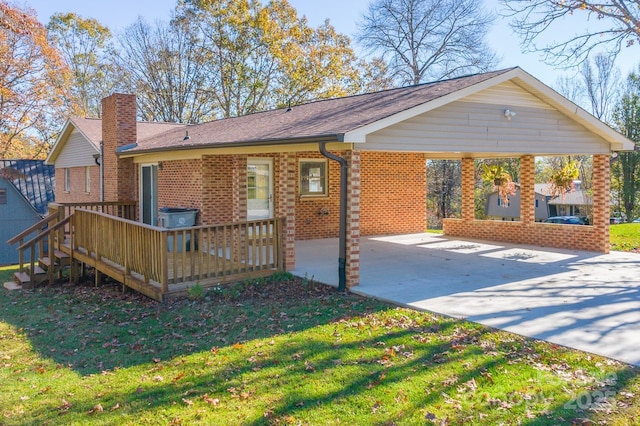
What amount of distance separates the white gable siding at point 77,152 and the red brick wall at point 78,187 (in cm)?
24

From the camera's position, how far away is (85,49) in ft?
115

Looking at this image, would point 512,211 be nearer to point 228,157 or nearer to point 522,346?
point 228,157

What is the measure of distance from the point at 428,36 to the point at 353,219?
84.1ft

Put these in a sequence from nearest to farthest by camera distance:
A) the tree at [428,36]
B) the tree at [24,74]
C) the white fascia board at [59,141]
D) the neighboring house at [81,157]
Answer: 1. the neighboring house at [81,157]
2. the white fascia board at [59,141]
3. the tree at [24,74]
4. the tree at [428,36]

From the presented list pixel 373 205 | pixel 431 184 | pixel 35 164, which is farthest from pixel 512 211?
pixel 35 164

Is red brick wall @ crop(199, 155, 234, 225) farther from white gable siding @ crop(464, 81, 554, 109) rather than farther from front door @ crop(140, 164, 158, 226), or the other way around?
white gable siding @ crop(464, 81, 554, 109)

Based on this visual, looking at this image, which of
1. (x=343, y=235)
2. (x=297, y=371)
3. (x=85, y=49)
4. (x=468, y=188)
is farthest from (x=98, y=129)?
(x=85, y=49)

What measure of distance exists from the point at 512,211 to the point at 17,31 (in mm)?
35620

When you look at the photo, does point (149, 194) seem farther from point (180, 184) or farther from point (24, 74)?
point (24, 74)

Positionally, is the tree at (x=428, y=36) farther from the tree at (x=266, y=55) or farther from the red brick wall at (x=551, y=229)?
the red brick wall at (x=551, y=229)

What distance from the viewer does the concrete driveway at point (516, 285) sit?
21.3ft

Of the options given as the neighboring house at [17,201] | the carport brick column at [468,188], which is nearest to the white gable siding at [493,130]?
the carport brick column at [468,188]

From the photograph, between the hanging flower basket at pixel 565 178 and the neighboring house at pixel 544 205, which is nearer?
the hanging flower basket at pixel 565 178

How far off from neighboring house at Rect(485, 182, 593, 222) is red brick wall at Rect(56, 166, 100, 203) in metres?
27.0
